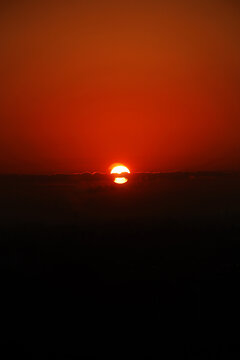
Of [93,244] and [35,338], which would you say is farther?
[93,244]

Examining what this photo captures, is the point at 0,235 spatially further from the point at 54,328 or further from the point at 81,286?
the point at 54,328

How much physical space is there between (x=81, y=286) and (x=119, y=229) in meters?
6.72

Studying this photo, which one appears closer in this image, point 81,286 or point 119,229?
point 81,286

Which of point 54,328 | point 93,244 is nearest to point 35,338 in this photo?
point 54,328

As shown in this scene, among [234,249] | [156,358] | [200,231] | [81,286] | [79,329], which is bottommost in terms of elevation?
[156,358]

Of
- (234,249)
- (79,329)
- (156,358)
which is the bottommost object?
(156,358)

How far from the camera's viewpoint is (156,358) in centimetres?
1527

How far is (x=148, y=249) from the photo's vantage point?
2327cm

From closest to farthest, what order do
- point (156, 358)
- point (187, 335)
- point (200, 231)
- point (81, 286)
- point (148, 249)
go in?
point (156, 358) → point (187, 335) → point (81, 286) → point (148, 249) → point (200, 231)

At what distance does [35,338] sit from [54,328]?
2.46 ft

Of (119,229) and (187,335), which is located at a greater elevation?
(119,229)

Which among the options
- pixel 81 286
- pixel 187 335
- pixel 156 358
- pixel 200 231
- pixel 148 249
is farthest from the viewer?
pixel 200 231

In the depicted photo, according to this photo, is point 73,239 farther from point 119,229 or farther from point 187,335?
point 187,335

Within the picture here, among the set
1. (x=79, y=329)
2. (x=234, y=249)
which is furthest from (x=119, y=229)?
(x=79, y=329)
